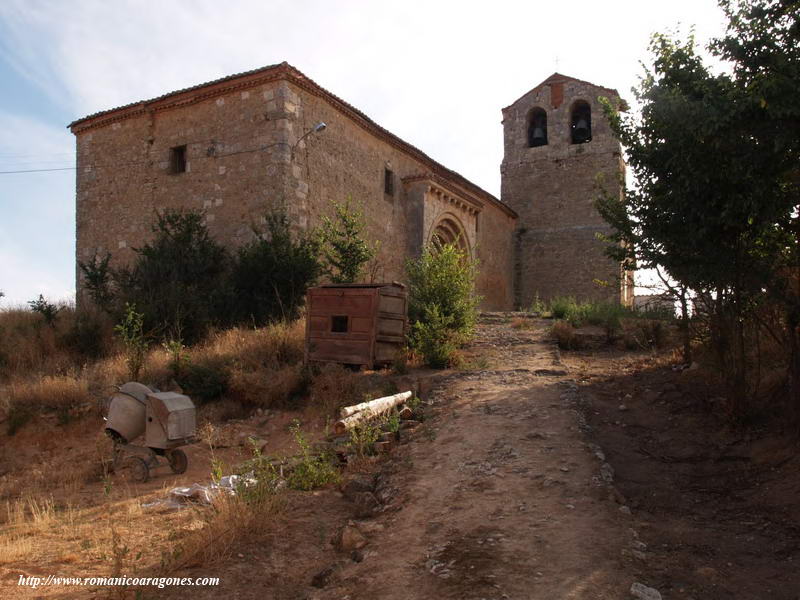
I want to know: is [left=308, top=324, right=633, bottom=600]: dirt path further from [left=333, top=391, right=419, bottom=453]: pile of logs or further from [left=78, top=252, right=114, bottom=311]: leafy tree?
[left=78, top=252, right=114, bottom=311]: leafy tree

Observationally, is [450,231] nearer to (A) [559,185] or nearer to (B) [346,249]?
(A) [559,185]

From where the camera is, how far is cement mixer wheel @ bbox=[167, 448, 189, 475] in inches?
304

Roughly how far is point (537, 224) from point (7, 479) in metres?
20.7

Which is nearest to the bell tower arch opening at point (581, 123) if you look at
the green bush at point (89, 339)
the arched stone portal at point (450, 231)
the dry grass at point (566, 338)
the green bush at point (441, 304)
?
the arched stone portal at point (450, 231)

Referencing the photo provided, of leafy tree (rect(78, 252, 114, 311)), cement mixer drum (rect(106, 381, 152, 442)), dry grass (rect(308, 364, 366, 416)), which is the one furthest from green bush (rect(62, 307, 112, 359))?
cement mixer drum (rect(106, 381, 152, 442))

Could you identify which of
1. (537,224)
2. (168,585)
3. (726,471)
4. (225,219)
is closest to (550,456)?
(726,471)

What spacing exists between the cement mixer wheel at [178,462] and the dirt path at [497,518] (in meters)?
2.80

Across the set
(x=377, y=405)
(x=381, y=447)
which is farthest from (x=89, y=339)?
(x=381, y=447)

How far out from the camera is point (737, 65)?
6176 mm

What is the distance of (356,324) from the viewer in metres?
10.6

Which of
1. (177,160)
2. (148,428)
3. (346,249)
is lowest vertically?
(148,428)

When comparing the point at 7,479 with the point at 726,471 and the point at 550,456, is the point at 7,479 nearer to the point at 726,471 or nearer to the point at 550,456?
the point at 550,456

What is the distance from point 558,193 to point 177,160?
48.2 ft

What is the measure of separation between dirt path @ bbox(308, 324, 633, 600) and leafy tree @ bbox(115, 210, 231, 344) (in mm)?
6532
